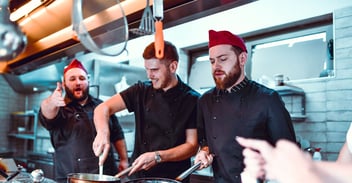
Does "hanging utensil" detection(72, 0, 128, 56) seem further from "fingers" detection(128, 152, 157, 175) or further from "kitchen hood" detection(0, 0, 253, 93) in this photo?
"fingers" detection(128, 152, 157, 175)

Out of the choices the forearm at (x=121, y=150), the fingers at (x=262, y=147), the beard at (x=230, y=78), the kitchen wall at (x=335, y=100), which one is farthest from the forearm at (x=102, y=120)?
the kitchen wall at (x=335, y=100)

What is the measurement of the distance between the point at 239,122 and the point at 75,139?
42.3 inches

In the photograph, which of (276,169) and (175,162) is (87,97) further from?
(276,169)

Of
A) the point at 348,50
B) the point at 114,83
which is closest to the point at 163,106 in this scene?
the point at 348,50

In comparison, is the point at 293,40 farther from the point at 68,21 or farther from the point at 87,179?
the point at 87,179

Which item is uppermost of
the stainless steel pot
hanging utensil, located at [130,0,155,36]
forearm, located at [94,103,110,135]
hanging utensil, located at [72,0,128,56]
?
hanging utensil, located at [130,0,155,36]

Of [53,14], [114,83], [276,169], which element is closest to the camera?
[276,169]

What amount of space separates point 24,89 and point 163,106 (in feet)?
14.3

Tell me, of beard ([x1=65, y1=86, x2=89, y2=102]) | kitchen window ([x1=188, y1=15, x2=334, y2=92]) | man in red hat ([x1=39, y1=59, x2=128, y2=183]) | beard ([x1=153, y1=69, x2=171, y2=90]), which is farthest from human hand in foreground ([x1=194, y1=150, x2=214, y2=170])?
kitchen window ([x1=188, y1=15, x2=334, y2=92])

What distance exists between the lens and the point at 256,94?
1530 millimetres

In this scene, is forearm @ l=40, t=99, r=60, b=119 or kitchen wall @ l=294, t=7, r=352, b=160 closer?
forearm @ l=40, t=99, r=60, b=119

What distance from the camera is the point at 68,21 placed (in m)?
2.17

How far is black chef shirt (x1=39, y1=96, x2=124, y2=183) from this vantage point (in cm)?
198

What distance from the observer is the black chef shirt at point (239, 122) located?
1.43 meters
